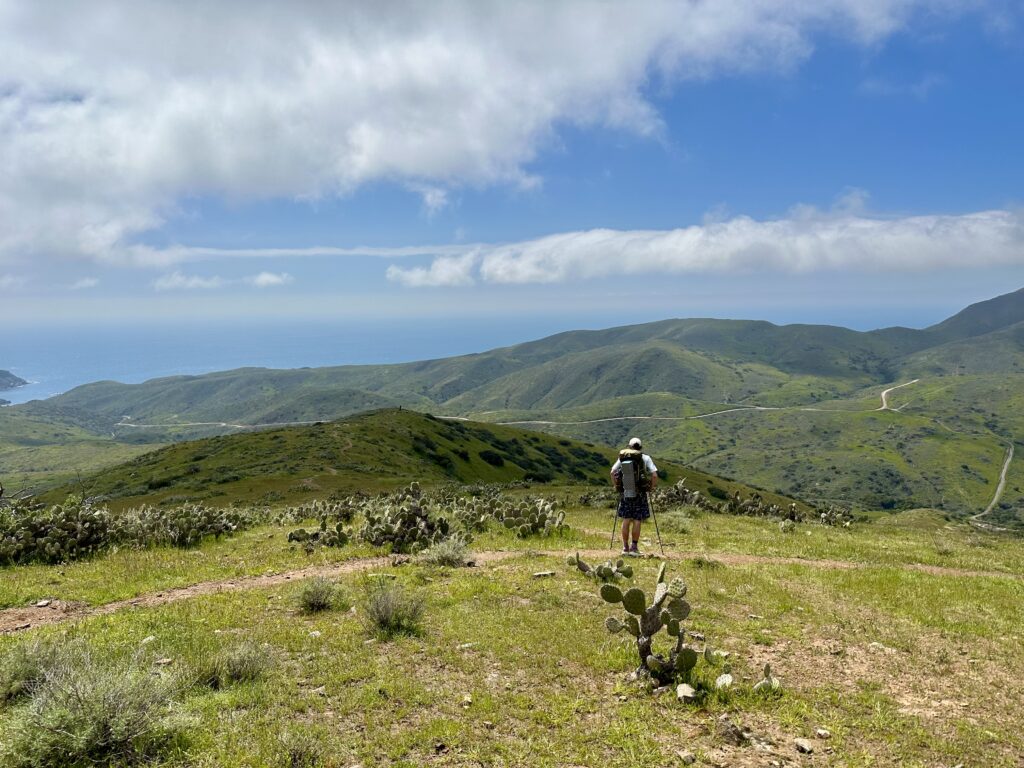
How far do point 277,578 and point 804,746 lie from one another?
43.8ft

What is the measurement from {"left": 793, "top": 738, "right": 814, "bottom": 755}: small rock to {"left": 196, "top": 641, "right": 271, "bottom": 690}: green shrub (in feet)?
25.5

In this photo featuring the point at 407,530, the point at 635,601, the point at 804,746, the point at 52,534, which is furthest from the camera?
the point at 407,530

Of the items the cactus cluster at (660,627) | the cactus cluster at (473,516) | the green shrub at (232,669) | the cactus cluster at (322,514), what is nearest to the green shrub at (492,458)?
the cactus cluster at (322,514)

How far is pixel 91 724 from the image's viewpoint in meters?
6.37

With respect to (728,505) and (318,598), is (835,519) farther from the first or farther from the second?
(318,598)

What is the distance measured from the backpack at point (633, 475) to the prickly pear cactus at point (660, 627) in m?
7.63

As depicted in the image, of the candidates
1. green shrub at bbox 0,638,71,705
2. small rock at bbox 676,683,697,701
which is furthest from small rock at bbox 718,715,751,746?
green shrub at bbox 0,638,71,705

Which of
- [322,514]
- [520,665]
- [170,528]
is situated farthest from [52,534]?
[520,665]

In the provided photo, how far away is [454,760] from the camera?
682cm

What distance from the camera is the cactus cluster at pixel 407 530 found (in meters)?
19.2

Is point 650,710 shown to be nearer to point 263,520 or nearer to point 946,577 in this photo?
point 946,577

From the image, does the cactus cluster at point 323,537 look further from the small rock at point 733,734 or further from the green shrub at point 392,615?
the small rock at point 733,734

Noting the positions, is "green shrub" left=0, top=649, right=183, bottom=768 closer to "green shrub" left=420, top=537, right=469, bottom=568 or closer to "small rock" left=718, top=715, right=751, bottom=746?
"small rock" left=718, top=715, right=751, bottom=746

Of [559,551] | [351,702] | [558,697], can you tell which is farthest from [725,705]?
[559,551]
